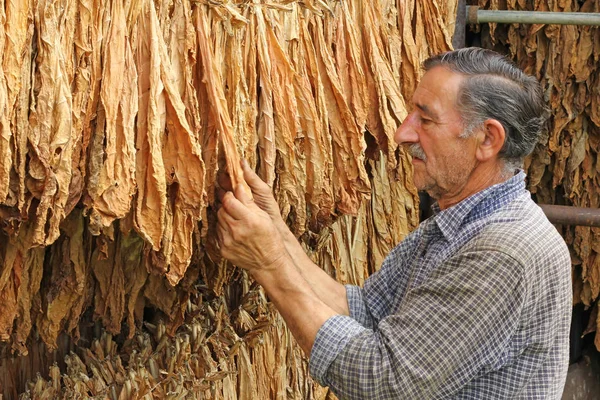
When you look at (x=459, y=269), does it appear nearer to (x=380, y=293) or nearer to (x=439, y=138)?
(x=439, y=138)

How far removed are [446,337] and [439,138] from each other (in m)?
0.38

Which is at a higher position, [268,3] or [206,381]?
[268,3]

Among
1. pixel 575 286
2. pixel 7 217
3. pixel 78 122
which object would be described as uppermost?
pixel 78 122

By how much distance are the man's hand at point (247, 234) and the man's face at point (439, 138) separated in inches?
11.8

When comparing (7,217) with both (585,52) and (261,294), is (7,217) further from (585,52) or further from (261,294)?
(585,52)

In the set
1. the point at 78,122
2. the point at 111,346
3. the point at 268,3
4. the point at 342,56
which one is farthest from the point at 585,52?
the point at 78,122

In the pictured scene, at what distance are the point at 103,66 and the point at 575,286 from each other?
215 centimetres

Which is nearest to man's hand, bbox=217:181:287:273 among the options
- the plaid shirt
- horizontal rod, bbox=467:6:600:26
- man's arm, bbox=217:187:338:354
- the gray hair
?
man's arm, bbox=217:187:338:354

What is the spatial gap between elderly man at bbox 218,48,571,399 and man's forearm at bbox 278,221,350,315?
46 millimetres

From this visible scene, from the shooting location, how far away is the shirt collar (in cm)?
167

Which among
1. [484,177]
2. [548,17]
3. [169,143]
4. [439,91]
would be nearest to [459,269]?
[484,177]

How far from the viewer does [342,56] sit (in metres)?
1.92

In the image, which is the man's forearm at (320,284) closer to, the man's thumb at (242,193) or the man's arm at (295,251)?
the man's arm at (295,251)

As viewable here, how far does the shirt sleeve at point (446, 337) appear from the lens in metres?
1.52
